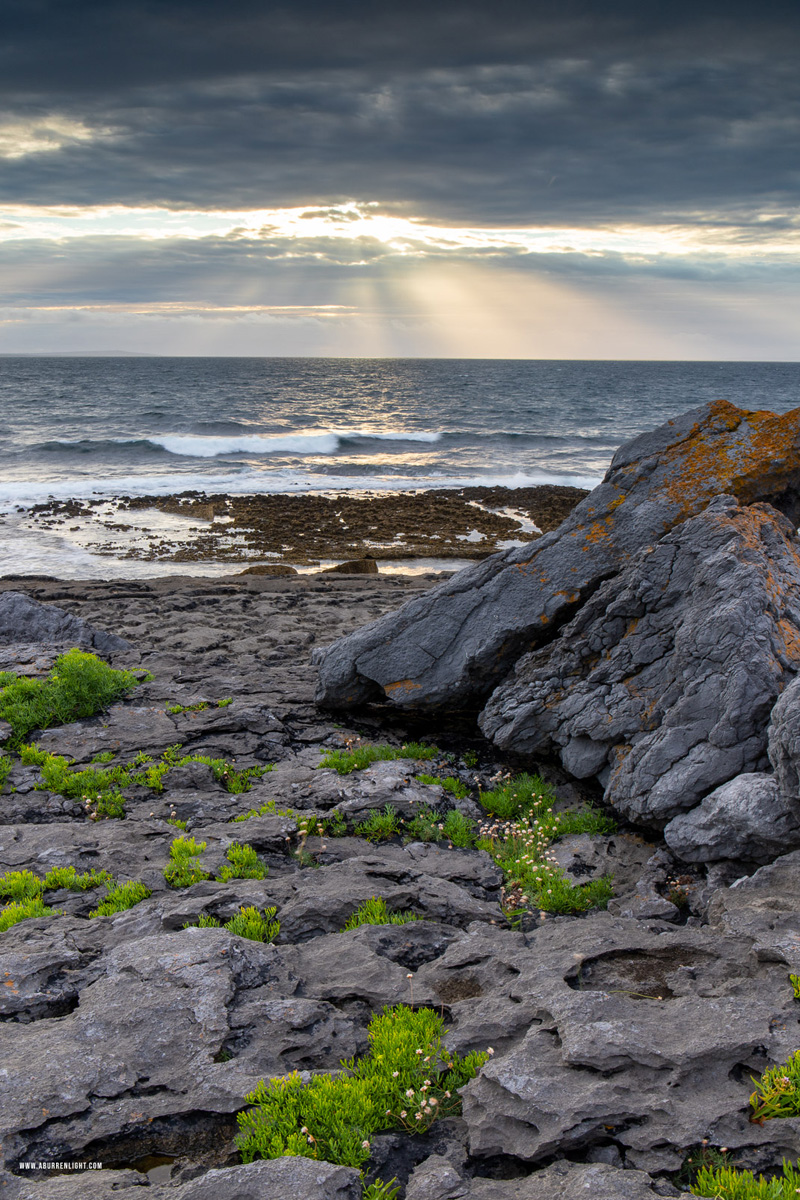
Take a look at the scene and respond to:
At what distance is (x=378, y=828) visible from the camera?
283 inches

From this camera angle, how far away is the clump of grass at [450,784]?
8.04m

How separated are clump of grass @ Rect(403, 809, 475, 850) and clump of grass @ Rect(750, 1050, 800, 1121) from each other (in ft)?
12.3

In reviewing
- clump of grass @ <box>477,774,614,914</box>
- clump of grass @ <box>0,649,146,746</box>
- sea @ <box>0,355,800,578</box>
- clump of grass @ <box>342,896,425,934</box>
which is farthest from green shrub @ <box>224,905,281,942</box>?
sea @ <box>0,355,800,578</box>

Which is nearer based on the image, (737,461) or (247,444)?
(737,461)

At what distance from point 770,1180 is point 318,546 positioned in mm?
24154

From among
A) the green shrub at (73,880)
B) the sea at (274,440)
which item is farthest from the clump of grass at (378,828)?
the sea at (274,440)

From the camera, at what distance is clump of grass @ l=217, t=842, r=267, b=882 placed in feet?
20.4

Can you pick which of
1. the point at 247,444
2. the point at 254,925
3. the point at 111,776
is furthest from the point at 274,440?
the point at 254,925

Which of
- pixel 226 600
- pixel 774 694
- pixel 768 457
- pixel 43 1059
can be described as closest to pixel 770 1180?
pixel 43 1059

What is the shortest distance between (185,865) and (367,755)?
2768mm

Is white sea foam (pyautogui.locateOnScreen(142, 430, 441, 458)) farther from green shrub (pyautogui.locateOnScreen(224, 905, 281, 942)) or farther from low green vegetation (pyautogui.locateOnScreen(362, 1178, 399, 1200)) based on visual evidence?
low green vegetation (pyautogui.locateOnScreen(362, 1178, 399, 1200))

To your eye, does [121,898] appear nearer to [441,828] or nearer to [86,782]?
[86,782]

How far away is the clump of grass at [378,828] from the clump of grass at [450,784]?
0.90 metres

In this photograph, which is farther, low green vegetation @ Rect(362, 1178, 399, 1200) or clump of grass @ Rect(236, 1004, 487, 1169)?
clump of grass @ Rect(236, 1004, 487, 1169)
